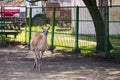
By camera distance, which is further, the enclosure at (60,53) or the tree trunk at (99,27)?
the tree trunk at (99,27)

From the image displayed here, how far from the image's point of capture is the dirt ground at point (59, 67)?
11570 mm

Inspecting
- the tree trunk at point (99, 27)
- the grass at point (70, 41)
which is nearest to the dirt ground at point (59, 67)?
the tree trunk at point (99, 27)

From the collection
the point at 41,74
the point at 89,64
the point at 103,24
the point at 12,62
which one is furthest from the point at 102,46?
the point at 41,74

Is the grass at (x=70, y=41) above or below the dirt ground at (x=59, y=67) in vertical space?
above

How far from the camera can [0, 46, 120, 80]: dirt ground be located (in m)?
11.6

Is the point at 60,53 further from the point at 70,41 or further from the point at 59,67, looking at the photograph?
the point at 59,67

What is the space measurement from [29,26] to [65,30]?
219 centimetres

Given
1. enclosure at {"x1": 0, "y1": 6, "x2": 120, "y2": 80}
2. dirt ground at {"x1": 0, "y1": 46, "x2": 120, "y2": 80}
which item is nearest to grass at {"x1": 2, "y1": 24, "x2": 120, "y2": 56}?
enclosure at {"x1": 0, "y1": 6, "x2": 120, "y2": 80}

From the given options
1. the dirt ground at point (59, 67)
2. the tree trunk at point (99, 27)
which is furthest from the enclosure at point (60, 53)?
the tree trunk at point (99, 27)

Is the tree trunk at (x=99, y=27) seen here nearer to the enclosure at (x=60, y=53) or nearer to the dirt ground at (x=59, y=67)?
the enclosure at (x=60, y=53)

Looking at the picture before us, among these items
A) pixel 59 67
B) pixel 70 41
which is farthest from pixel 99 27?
pixel 59 67

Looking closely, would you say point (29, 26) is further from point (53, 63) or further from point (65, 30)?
point (53, 63)

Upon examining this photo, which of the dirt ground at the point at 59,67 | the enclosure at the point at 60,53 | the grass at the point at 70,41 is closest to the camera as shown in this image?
the dirt ground at the point at 59,67

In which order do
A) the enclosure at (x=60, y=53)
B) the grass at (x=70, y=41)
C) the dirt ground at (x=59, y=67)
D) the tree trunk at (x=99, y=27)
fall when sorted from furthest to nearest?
the grass at (x=70, y=41) < the tree trunk at (x=99, y=27) < the enclosure at (x=60, y=53) < the dirt ground at (x=59, y=67)
